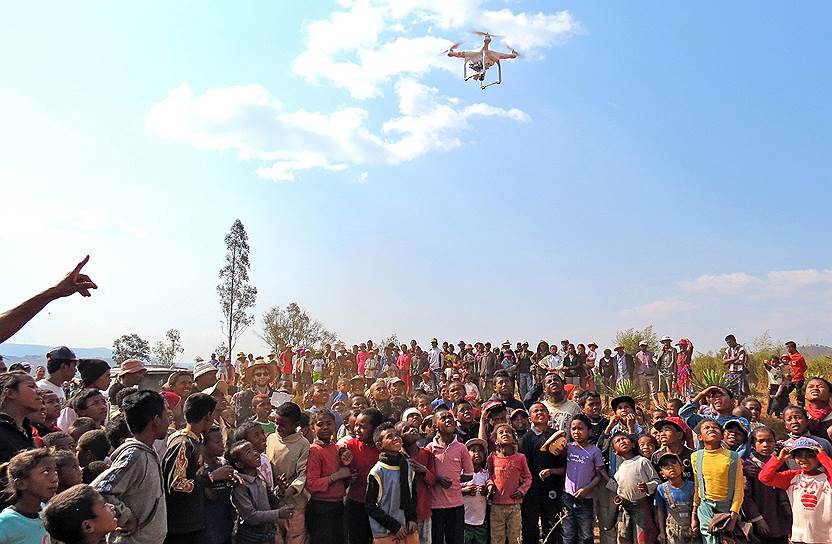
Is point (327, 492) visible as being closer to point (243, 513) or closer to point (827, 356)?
point (243, 513)

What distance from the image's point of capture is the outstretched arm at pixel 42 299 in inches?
101

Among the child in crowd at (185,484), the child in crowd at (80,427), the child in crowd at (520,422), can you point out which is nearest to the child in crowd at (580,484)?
the child in crowd at (520,422)

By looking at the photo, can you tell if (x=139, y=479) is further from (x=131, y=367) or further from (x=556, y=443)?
(x=556, y=443)

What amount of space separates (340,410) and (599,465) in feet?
13.8

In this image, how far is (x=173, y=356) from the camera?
40.7m

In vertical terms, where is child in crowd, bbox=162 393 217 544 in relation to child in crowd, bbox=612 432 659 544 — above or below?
above

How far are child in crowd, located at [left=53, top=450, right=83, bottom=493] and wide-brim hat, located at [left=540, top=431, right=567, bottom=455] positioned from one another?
440 cm

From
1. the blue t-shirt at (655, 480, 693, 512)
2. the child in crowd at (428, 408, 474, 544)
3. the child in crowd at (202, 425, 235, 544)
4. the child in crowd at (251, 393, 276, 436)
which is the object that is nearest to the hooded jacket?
the child in crowd at (202, 425, 235, 544)

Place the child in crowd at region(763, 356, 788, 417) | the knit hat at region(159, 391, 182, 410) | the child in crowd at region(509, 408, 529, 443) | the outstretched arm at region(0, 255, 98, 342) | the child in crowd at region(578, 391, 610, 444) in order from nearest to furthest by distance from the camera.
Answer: the outstretched arm at region(0, 255, 98, 342), the knit hat at region(159, 391, 182, 410), the child in crowd at region(578, 391, 610, 444), the child in crowd at region(509, 408, 529, 443), the child in crowd at region(763, 356, 788, 417)

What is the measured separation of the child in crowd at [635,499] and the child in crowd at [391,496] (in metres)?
2.08

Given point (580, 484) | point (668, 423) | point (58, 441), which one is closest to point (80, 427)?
point (58, 441)

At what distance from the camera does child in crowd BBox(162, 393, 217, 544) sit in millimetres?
4359

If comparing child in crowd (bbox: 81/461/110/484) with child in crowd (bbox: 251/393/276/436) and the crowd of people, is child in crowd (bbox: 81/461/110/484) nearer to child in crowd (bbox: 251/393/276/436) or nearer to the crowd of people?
the crowd of people

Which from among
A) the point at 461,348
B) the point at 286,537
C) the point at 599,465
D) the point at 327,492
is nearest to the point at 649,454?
the point at 599,465
